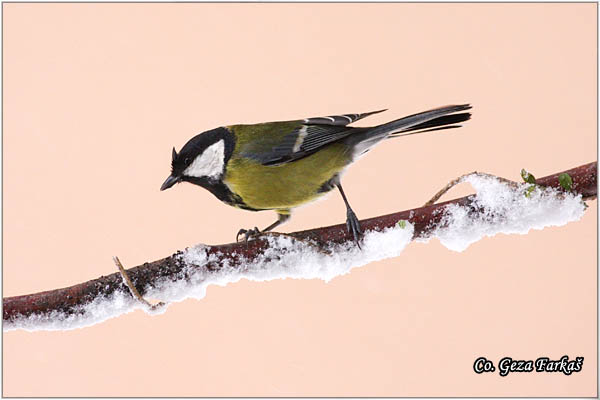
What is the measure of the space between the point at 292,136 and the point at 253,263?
358 mm

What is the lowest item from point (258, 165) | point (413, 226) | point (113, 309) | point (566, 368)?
point (566, 368)

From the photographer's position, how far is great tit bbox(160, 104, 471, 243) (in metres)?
1.13

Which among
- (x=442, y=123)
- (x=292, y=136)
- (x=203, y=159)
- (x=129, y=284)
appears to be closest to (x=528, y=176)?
(x=442, y=123)

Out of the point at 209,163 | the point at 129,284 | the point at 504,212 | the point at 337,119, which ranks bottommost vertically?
the point at 129,284

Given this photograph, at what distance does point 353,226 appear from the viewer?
1041 millimetres

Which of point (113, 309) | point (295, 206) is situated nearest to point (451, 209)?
point (295, 206)

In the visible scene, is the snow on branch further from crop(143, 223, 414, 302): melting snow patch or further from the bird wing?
the bird wing

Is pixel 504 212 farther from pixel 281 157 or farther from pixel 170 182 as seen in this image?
pixel 170 182

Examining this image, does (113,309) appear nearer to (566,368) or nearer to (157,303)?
(157,303)

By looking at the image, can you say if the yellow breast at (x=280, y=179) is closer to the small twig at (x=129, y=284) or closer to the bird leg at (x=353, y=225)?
the bird leg at (x=353, y=225)

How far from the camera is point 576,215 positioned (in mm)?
961

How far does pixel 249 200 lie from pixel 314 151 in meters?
0.18

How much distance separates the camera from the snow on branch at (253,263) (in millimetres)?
1002

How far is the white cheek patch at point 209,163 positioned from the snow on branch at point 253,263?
173mm
